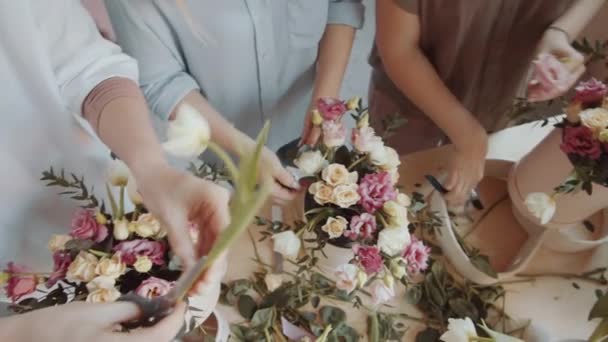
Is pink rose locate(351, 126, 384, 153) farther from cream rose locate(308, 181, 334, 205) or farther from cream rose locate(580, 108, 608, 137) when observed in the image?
cream rose locate(580, 108, 608, 137)

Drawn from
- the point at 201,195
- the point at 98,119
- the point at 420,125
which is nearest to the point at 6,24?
the point at 98,119

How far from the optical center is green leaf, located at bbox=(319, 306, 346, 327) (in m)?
0.70

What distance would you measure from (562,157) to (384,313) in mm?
292

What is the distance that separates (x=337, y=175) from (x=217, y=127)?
246mm

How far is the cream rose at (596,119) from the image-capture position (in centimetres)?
61

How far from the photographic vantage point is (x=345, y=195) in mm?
618

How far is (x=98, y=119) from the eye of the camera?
652mm

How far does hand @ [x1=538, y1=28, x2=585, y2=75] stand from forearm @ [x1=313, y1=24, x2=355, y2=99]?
30 centimetres

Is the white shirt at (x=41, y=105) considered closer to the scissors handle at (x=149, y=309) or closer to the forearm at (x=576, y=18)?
the scissors handle at (x=149, y=309)

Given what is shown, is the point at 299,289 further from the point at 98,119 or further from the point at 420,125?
the point at 420,125

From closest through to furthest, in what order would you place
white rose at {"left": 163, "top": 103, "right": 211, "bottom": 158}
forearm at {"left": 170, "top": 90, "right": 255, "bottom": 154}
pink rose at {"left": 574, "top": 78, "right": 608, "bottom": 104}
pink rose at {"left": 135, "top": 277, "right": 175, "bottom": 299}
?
white rose at {"left": 163, "top": 103, "right": 211, "bottom": 158} < pink rose at {"left": 135, "top": 277, "right": 175, "bottom": 299} < pink rose at {"left": 574, "top": 78, "right": 608, "bottom": 104} < forearm at {"left": 170, "top": 90, "right": 255, "bottom": 154}

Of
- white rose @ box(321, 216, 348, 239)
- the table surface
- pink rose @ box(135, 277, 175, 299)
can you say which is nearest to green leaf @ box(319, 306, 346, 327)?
the table surface

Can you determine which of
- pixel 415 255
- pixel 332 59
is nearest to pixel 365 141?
pixel 415 255

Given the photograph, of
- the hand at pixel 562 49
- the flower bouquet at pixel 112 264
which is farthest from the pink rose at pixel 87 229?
the hand at pixel 562 49
